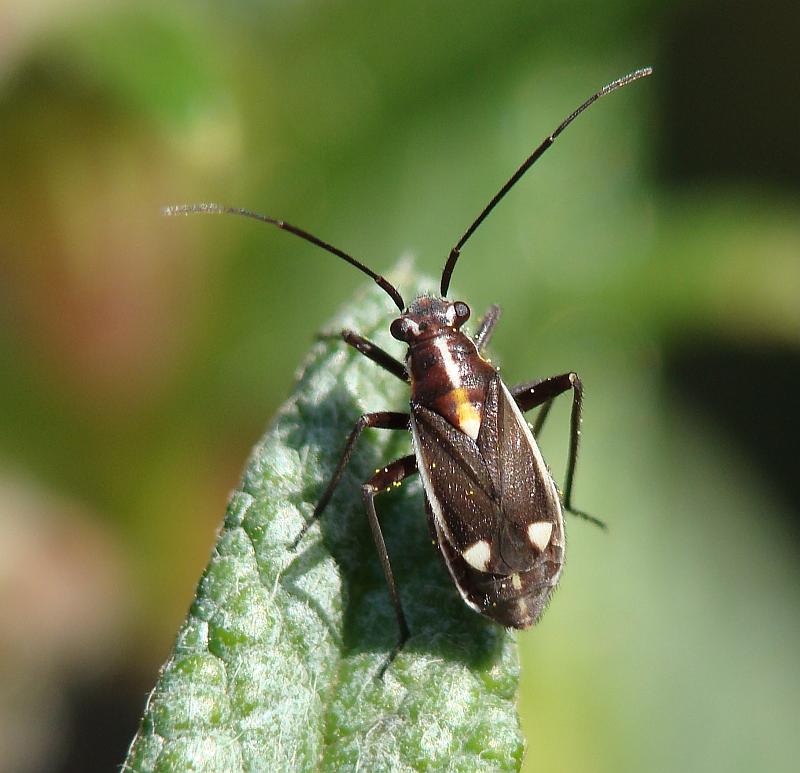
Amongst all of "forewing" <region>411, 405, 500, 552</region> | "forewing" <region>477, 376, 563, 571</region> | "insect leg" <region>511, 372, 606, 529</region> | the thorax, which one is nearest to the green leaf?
"forewing" <region>411, 405, 500, 552</region>

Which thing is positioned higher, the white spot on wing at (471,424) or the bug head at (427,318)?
the bug head at (427,318)

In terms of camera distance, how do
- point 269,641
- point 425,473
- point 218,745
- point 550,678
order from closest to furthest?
point 218,745, point 269,641, point 425,473, point 550,678

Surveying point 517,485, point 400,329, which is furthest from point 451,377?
point 517,485

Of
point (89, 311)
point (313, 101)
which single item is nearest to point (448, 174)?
point (313, 101)

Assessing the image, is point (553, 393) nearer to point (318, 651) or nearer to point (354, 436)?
point (354, 436)

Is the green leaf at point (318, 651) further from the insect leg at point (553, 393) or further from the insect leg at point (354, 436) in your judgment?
the insect leg at point (553, 393)

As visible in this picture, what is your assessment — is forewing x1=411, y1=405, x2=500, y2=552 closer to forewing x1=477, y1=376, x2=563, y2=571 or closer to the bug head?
forewing x1=477, y1=376, x2=563, y2=571

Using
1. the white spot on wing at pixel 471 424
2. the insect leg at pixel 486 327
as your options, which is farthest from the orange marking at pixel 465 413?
the insect leg at pixel 486 327

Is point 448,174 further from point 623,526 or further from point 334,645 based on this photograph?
point 334,645
